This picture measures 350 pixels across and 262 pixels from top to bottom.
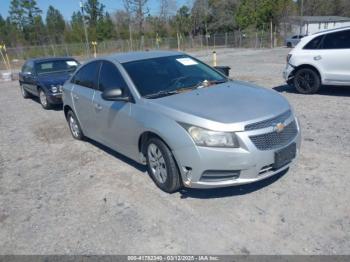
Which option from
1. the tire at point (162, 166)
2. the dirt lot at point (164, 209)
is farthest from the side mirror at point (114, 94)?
the dirt lot at point (164, 209)

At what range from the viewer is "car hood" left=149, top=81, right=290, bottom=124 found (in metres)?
3.45

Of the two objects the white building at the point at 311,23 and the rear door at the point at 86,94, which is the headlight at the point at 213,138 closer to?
the rear door at the point at 86,94

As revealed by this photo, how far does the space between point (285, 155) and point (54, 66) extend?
8778 millimetres

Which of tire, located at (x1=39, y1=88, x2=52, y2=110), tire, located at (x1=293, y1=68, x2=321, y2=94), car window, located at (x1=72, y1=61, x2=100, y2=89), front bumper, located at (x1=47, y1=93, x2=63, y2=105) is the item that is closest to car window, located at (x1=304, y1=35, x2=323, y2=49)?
tire, located at (x1=293, y1=68, x2=321, y2=94)

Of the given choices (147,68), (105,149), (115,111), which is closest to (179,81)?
(147,68)

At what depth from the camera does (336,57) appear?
7.67 metres

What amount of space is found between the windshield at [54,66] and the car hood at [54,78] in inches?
13.0

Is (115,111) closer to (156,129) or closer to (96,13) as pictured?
(156,129)

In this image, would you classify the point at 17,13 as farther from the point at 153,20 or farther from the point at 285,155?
the point at 285,155

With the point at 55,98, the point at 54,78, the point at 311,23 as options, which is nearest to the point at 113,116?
the point at 55,98

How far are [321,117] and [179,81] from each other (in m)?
3.60

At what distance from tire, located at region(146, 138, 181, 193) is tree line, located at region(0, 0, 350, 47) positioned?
45827 mm

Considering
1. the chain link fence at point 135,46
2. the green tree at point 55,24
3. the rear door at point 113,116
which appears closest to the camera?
the rear door at point 113,116

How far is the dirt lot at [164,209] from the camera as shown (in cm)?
307
